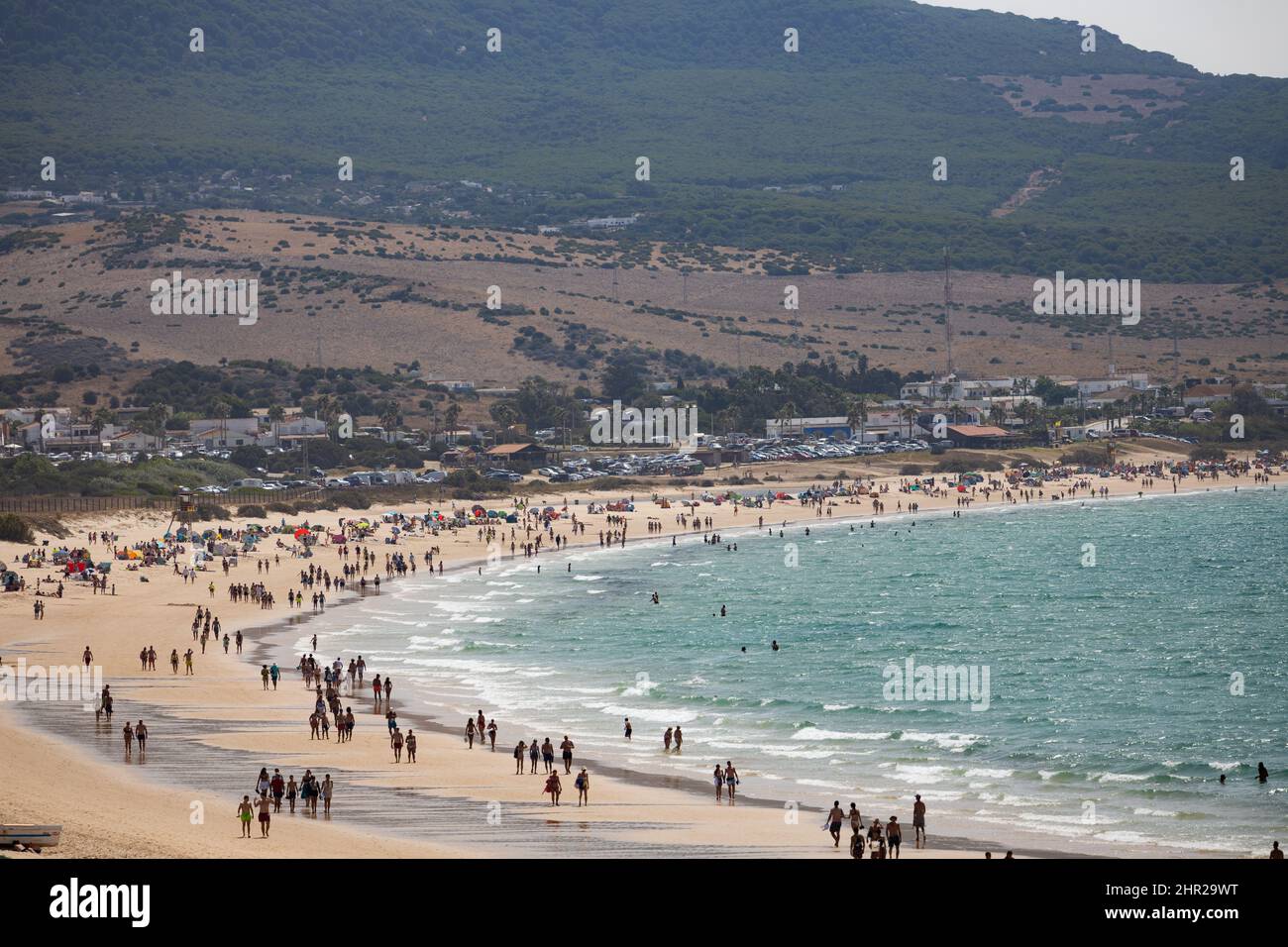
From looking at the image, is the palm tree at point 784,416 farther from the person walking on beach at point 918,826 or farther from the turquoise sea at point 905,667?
the person walking on beach at point 918,826

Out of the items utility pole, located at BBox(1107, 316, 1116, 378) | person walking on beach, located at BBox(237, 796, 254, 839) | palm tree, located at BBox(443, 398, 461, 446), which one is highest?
utility pole, located at BBox(1107, 316, 1116, 378)

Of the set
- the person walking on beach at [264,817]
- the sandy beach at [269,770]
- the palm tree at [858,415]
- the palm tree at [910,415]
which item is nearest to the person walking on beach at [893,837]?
the sandy beach at [269,770]

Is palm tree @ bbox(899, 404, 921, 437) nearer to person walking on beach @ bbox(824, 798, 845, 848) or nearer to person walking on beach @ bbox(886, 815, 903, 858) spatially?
person walking on beach @ bbox(824, 798, 845, 848)

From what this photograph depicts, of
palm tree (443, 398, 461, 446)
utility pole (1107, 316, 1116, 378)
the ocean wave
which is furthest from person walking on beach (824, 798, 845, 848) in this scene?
utility pole (1107, 316, 1116, 378)

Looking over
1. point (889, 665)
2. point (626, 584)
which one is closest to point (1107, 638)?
point (889, 665)

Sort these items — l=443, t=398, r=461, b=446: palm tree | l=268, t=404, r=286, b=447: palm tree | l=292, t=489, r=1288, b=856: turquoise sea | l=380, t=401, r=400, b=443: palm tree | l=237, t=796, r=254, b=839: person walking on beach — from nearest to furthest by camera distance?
l=237, t=796, r=254, b=839: person walking on beach < l=292, t=489, r=1288, b=856: turquoise sea < l=268, t=404, r=286, b=447: palm tree < l=443, t=398, r=461, b=446: palm tree < l=380, t=401, r=400, b=443: palm tree

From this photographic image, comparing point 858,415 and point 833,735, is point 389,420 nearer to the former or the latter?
point 858,415
